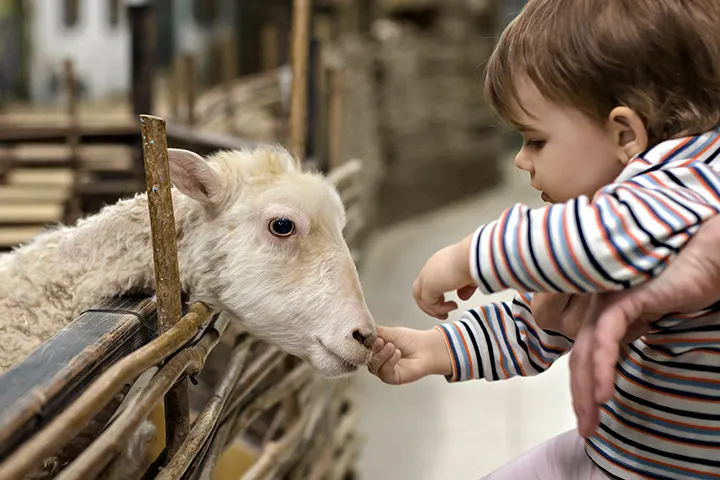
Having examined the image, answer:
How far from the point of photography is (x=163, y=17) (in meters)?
9.55

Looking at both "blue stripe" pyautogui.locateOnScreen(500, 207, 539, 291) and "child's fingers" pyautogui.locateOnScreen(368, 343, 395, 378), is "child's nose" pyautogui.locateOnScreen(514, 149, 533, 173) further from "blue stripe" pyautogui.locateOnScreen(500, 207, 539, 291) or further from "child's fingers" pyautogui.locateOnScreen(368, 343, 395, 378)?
"child's fingers" pyautogui.locateOnScreen(368, 343, 395, 378)

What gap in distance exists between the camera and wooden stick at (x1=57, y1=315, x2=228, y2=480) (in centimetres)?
94

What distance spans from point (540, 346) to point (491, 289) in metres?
0.37

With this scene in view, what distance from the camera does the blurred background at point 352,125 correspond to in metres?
3.50

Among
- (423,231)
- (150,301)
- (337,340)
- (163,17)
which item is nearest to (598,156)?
(337,340)

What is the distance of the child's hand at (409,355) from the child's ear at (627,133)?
0.44m

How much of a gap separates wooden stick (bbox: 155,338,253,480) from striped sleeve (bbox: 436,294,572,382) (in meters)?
0.47

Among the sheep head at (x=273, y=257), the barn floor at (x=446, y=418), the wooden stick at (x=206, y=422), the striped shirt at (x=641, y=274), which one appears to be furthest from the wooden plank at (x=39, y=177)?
the striped shirt at (x=641, y=274)

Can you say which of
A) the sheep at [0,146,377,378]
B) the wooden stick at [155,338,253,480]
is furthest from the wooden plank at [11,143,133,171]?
the sheep at [0,146,377,378]

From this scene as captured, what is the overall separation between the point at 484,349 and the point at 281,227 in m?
0.45

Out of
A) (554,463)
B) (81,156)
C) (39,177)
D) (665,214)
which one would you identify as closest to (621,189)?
(665,214)

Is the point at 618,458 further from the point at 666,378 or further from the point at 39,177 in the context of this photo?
the point at 39,177

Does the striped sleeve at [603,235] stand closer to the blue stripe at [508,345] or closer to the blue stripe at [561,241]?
the blue stripe at [561,241]

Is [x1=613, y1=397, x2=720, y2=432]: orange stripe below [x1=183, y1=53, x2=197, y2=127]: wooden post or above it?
below
